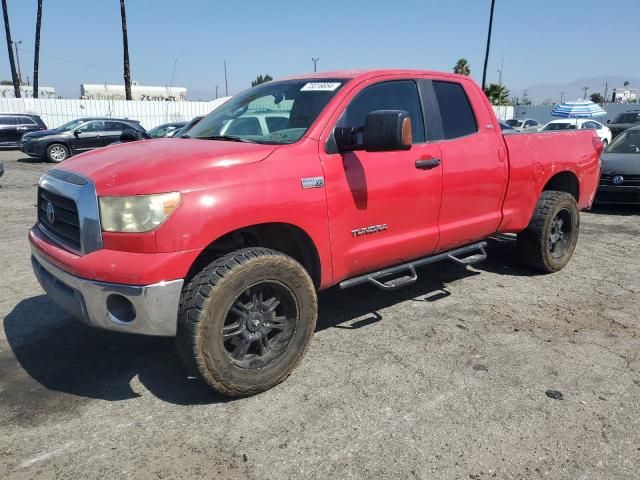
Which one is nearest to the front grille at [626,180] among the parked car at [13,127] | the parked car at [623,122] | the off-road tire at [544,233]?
the off-road tire at [544,233]

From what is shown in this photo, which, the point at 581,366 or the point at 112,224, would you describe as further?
the point at 581,366

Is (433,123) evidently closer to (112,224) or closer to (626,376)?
(626,376)

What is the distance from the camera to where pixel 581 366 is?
348cm

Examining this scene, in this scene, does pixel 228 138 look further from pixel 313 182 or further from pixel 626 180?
pixel 626 180

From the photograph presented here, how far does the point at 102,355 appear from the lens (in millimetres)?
3596

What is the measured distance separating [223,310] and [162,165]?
87 cm

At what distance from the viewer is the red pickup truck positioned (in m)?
2.73

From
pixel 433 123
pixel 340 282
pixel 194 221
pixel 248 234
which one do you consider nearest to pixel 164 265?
pixel 194 221

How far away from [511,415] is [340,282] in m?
1.36

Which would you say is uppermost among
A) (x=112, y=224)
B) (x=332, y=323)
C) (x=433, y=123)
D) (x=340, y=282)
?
(x=433, y=123)

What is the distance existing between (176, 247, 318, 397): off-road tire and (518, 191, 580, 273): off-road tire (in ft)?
9.77

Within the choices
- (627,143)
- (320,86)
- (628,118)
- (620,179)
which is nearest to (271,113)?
(320,86)

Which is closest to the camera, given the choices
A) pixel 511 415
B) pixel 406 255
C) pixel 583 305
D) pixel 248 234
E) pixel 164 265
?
pixel 164 265

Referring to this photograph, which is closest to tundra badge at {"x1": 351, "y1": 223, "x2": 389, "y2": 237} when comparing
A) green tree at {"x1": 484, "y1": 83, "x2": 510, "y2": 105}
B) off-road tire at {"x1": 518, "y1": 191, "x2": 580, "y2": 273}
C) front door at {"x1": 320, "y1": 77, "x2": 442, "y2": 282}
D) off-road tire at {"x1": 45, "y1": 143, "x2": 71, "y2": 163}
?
front door at {"x1": 320, "y1": 77, "x2": 442, "y2": 282}
